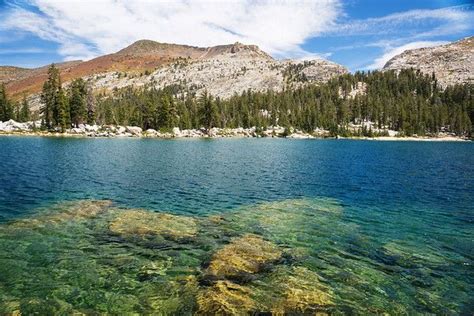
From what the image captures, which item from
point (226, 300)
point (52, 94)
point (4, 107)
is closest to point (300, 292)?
point (226, 300)

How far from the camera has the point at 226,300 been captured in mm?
14039

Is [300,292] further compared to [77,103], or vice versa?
[77,103]

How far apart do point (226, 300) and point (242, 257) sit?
4.57 meters

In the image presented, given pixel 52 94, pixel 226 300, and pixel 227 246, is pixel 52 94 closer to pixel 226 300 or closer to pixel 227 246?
pixel 227 246

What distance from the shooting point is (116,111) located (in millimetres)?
184875

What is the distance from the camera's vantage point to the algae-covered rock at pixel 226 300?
43.7ft

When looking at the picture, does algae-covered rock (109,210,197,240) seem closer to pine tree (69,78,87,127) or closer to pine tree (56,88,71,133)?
pine tree (56,88,71,133)

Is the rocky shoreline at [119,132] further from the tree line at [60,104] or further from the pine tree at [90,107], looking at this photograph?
the pine tree at [90,107]

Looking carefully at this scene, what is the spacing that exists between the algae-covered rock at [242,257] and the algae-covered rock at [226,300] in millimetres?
1216

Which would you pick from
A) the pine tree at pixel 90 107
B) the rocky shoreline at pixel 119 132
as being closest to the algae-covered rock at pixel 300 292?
the rocky shoreline at pixel 119 132

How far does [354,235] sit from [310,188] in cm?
1814

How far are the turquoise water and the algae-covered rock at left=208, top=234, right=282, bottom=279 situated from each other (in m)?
0.16

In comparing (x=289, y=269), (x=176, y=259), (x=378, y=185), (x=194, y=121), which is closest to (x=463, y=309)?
(x=289, y=269)

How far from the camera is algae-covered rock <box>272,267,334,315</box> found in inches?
540
